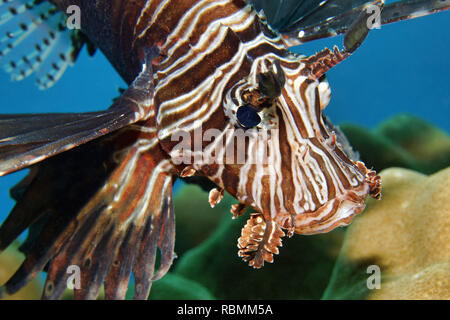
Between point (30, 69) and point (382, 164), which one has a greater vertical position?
point (30, 69)

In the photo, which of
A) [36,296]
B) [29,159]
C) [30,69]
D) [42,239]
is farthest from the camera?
[30,69]

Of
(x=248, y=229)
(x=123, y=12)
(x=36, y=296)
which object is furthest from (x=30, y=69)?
(x=248, y=229)

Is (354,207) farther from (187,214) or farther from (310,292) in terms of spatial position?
(187,214)

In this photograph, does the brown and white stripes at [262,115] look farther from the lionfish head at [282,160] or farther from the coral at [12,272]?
the coral at [12,272]

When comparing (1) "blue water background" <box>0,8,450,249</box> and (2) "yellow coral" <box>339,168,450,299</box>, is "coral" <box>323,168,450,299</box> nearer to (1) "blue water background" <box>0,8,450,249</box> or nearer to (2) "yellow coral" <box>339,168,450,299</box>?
(2) "yellow coral" <box>339,168,450,299</box>

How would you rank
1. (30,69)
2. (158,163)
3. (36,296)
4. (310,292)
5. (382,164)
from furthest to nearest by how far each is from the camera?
(382,164) → (30,69) → (36,296) → (310,292) → (158,163)

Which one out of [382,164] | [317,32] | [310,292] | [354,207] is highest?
[317,32]

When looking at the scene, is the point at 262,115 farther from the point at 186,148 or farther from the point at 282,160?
the point at 186,148

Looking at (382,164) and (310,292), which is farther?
(382,164)
